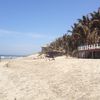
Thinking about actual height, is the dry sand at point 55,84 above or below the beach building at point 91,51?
below

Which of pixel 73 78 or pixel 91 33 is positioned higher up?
pixel 91 33

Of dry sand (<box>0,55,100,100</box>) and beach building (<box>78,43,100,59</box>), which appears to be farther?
beach building (<box>78,43,100,59</box>)

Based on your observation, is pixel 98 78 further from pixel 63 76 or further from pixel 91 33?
pixel 91 33

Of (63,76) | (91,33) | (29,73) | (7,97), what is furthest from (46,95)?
(91,33)

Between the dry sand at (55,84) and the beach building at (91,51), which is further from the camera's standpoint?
the beach building at (91,51)

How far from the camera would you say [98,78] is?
2155 centimetres

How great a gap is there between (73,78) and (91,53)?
79.5ft

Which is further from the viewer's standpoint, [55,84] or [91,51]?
[91,51]

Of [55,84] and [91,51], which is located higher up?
[91,51]

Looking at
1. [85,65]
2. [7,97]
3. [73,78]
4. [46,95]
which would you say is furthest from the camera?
[85,65]

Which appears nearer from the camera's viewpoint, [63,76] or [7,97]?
[7,97]

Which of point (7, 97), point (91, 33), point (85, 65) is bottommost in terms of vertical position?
point (7, 97)

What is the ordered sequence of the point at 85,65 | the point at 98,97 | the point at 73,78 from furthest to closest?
the point at 85,65
the point at 73,78
the point at 98,97

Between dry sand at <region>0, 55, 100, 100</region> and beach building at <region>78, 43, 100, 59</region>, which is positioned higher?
beach building at <region>78, 43, 100, 59</region>
